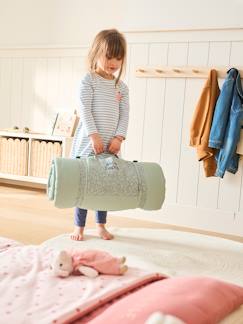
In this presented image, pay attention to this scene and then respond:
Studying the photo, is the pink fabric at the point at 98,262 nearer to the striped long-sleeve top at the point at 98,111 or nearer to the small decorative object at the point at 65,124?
the striped long-sleeve top at the point at 98,111

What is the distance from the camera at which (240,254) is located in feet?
7.00

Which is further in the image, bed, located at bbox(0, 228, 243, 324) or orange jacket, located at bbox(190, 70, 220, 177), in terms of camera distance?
orange jacket, located at bbox(190, 70, 220, 177)

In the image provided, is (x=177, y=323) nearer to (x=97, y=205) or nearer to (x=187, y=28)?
(x=97, y=205)

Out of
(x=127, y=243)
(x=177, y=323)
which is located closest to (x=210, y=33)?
(x=127, y=243)

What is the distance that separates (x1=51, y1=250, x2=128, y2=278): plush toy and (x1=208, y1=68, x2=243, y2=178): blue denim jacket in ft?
5.10

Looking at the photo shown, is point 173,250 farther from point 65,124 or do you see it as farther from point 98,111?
point 65,124

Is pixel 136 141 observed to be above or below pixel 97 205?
above

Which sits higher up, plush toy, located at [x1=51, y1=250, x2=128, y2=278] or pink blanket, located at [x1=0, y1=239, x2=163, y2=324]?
plush toy, located at [x1=51, y1=250, x2=128, y2=278]

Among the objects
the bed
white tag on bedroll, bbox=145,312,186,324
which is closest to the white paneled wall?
the bed

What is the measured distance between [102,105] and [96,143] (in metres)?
0.21

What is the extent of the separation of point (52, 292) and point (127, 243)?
4.07ft

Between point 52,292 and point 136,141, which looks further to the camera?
point 136,141

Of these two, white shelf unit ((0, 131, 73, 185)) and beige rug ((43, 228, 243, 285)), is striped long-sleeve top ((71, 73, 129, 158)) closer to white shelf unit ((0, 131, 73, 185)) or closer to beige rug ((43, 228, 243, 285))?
beige rug ((43, 228, 243, 285))

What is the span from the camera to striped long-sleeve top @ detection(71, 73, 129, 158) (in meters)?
2.18
